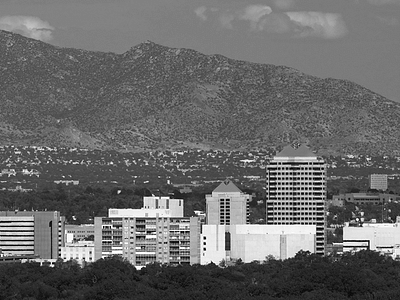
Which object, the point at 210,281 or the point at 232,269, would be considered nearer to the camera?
the point at 210,281

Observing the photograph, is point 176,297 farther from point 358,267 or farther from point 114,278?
point 358,267

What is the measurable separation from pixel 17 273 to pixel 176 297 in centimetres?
3370

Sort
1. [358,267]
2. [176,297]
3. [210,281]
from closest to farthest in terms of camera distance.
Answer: [176,297]
[210,281]
[358,267]

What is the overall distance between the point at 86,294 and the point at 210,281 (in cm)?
1994

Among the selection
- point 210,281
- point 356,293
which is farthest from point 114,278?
point 356,293

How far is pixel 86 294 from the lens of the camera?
154625 millimetres

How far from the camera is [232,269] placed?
194 meters

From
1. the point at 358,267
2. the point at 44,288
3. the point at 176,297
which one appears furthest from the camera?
the point at 358,267

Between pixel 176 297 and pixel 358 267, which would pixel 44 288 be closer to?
pixel 176 297

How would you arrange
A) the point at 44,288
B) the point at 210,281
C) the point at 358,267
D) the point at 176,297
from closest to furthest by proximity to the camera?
the point at 176,297
the point at 44,288
the point at 210,281
the point at 358,267

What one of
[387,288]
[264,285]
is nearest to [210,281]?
[264,285]

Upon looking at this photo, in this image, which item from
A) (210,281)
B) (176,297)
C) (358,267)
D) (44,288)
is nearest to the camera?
(176,297)

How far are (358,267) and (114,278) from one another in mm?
27210

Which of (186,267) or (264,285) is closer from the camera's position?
(264,285)
